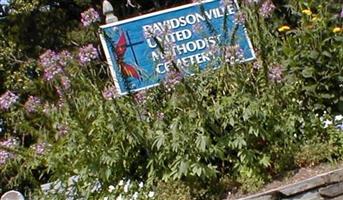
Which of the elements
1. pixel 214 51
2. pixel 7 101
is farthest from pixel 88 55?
pixel 214 51

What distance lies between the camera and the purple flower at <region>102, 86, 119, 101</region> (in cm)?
411

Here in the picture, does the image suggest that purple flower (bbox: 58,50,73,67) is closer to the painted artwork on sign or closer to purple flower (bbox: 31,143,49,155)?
the painted artwork on sign

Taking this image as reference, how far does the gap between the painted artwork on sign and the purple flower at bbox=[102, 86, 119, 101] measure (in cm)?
6

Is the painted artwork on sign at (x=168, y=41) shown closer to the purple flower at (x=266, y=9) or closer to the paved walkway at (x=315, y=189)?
the purple flower at (x=266, y=9)

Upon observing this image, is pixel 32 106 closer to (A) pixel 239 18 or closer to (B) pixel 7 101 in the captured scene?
(B) pixel 7 101

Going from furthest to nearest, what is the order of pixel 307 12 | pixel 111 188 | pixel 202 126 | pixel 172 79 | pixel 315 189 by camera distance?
pixel 307 12 → pixel 111 188 → pixel 172 79 → pixel 202 126 → pixel 315 189

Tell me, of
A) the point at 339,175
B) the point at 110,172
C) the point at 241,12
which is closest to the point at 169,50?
the point at 241,12

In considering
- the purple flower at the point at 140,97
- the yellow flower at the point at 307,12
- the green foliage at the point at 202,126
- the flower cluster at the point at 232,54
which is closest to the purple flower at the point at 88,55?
the green foliage at the point at 202,126

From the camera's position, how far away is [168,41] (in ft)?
15.1

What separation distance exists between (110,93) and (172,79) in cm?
47

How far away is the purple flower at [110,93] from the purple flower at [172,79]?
0.38m

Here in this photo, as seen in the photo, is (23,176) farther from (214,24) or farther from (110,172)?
(214,24)

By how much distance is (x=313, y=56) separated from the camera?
4.25 m

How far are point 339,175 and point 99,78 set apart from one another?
6.25 ft
